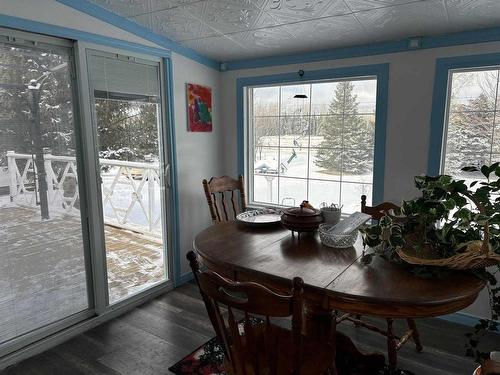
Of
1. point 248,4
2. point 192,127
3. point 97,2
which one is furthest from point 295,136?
point 97,2

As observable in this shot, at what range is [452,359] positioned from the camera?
2.28 meters

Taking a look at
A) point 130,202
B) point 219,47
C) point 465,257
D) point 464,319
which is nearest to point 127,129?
point 130,202

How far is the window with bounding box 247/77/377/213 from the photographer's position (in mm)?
3109

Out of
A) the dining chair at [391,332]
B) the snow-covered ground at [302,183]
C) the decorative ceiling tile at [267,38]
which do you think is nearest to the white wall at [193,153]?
the snow-covered ground at [302,183]

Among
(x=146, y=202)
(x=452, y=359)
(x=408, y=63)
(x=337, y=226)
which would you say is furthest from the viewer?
(x=146, y=202)

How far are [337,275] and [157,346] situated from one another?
61.2 inches

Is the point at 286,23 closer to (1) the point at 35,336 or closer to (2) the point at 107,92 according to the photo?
(2) the point at 107,92

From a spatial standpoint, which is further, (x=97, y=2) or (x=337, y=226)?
Answer: (x=97, y=2)

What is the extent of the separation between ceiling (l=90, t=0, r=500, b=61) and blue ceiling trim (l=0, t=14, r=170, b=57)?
0.58ft

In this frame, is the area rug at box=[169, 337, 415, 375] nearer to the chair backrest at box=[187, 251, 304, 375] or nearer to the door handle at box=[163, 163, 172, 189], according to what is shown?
the chair backrest at box=[187, 251, 304, 375]

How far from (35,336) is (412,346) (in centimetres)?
256

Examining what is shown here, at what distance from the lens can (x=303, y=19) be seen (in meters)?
2.48

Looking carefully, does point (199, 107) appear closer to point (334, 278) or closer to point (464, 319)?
point (334, 278)

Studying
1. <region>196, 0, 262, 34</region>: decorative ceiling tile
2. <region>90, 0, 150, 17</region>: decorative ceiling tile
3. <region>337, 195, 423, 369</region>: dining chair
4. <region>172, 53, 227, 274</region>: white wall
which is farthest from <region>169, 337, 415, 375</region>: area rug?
<region>90, 0, 150, 17</region>: decorative ceiling tile
